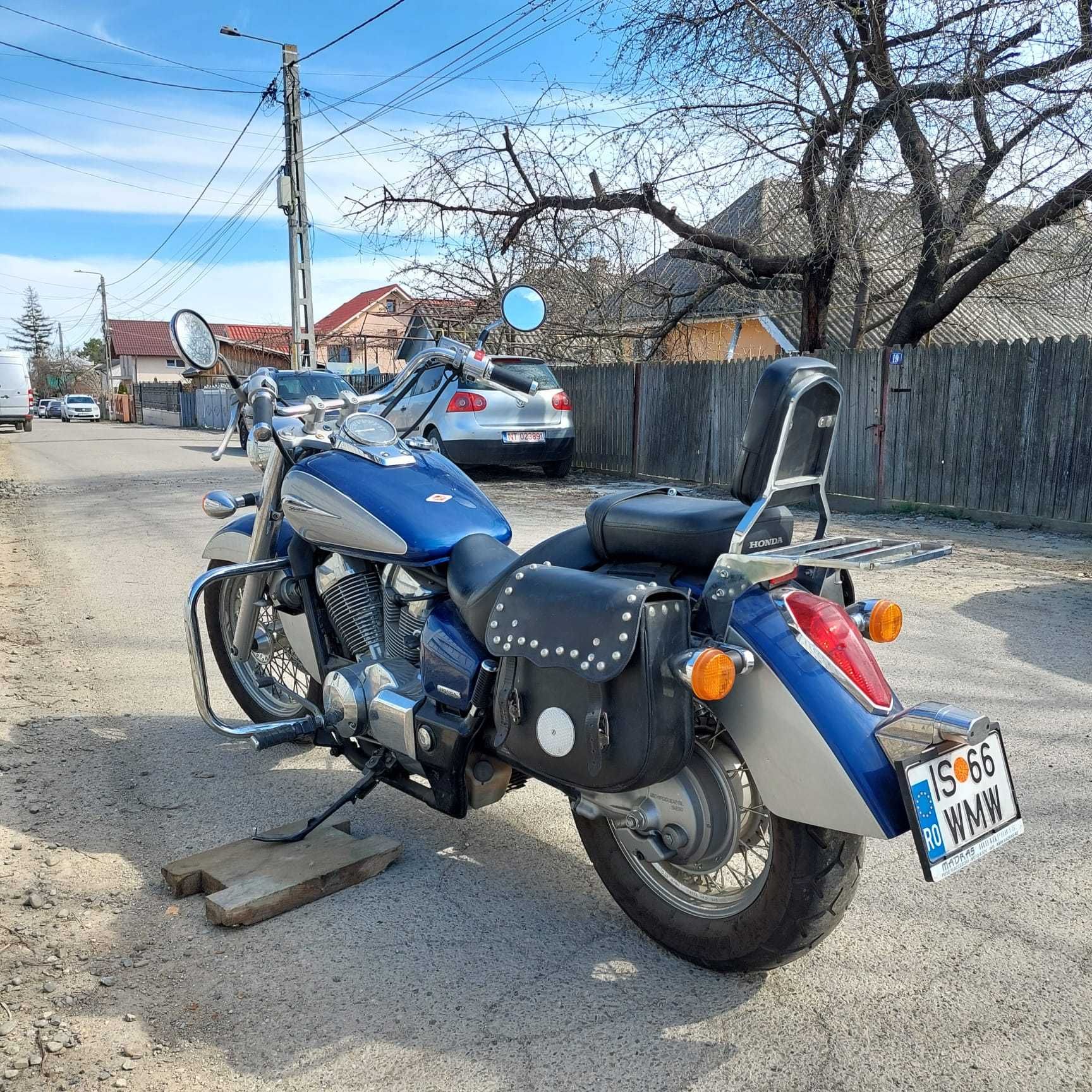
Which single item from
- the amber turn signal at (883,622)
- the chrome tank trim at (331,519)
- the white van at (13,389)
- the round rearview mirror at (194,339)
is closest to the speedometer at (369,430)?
the chrome tank trim at (331,519)

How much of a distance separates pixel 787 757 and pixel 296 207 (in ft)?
68.6

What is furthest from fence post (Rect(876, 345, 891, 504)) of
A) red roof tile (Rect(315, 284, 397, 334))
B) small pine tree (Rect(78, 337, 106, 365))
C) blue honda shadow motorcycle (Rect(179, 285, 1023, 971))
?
small pine tree (Rect(78, 337, 106, 365))

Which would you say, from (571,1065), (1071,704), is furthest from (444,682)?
(1071,704)

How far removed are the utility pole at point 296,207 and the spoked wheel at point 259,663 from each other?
17072 millimetres

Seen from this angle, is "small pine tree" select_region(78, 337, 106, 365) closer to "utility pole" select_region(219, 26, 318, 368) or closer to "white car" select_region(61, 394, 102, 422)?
"white car" select_region(61, 394, 102, 422)

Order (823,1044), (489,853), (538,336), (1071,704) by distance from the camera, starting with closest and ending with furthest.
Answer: (823,1044) → (489,853) → (1071,704) → (538,336)

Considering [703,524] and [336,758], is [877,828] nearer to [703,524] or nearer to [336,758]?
[703,524]

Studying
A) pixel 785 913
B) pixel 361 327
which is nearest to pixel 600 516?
pixel 785 913

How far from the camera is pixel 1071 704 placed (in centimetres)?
437

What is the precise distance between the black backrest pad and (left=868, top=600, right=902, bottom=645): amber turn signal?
39 centimetres

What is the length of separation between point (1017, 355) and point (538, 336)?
10.0 m

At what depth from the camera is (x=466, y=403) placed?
12.3m

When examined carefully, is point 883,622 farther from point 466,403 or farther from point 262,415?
point 466,403

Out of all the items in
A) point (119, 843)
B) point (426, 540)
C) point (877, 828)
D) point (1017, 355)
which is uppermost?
point (1017, 355)
